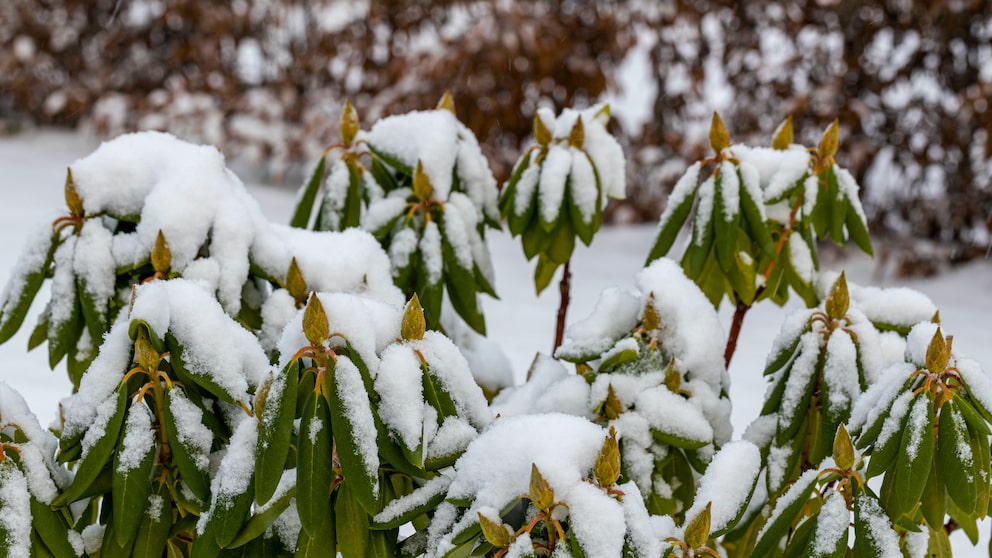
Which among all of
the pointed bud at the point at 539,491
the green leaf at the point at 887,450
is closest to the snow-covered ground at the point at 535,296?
the green leaf at the point at 887,450

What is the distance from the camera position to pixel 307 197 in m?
1.17

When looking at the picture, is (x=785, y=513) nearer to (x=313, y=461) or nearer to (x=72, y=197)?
(x=313, y=461)

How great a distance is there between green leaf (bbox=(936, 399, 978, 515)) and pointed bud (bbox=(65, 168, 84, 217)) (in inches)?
30.0

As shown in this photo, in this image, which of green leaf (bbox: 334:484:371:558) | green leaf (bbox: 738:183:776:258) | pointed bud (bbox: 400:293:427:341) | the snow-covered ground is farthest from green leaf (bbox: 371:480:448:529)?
the snow-covered ground

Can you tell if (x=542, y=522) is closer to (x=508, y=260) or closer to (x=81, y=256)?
(x=81, y=256)

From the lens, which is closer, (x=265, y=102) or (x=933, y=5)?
(x=933, y=5)

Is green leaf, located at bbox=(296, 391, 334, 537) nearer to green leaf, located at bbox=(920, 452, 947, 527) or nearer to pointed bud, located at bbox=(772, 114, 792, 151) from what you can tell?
green leaf, located at bbox=(920, 452, 947, 527)

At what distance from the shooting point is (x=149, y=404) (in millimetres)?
782

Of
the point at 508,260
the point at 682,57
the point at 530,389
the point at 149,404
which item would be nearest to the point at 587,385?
the point at 530,389

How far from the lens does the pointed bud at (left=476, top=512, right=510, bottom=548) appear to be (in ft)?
2.09

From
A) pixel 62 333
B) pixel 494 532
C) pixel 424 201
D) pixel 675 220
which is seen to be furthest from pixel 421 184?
pixel 494 532

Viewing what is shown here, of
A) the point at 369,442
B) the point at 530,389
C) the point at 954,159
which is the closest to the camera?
the point at 369,442

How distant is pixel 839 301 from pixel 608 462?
35 centimetres

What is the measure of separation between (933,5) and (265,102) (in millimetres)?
2796
